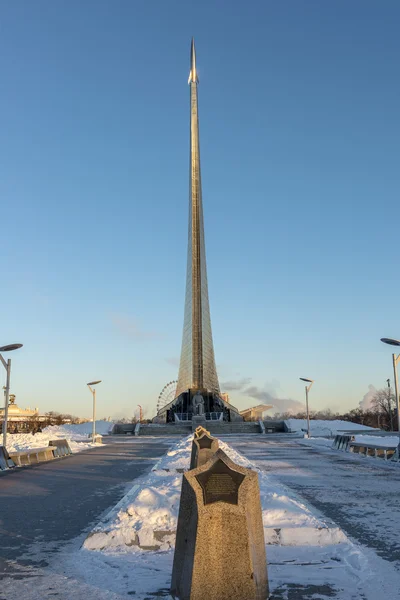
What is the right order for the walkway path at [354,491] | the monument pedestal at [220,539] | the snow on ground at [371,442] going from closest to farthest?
the monument pedestal at [220,539] → the walkway path at [354,491] → the snow on ground at [371,442]

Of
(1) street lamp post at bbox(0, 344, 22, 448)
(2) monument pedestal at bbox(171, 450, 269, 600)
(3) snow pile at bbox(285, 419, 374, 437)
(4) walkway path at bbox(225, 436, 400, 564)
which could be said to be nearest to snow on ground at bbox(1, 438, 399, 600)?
(2) monument pedestal at bbox(171, 450, 269, 600)

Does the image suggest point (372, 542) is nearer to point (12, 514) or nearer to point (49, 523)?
point (49, 523)

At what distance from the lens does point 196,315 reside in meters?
56.8

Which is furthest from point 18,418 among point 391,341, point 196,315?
point 391,341

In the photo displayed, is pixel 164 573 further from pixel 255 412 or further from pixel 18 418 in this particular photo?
pixel 18 418

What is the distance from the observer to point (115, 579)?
470cm

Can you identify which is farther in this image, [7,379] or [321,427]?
[321,427]

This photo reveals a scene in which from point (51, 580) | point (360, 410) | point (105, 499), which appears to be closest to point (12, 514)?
point (105, 499)

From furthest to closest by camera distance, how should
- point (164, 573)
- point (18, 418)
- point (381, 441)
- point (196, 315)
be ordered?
point (18, 418)
point (196, 315)
point (381, 441)
point (164, 573)

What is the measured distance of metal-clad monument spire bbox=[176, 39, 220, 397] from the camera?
2199 inches

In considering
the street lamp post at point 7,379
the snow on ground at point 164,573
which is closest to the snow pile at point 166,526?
the snow on ground at point 164,573

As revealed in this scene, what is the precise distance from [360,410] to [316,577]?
289 ft

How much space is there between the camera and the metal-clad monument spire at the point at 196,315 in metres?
55.8

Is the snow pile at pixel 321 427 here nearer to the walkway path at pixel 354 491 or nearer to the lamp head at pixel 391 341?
the lamp head at pixel 391 341
